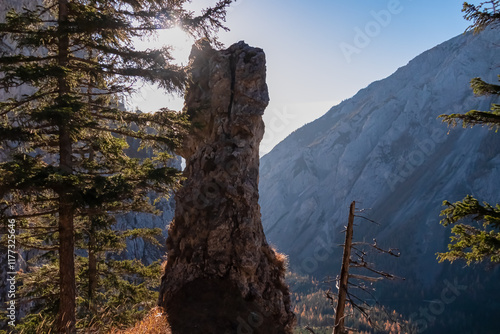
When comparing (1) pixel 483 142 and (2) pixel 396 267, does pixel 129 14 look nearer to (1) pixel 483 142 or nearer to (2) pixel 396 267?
(2) pixel 396 267

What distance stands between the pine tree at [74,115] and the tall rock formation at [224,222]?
80.6 inches

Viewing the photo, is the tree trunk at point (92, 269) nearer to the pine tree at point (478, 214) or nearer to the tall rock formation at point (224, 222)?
the tall rock formation at point (224, 222)

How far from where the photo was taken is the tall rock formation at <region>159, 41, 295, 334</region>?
12234 millimetres

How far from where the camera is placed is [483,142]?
17100cm

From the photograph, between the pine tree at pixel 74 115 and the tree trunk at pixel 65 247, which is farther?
the tree trunk at pixel 65 247

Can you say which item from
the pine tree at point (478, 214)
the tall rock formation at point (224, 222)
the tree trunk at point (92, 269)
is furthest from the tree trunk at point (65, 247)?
the pine tree at point (478, 214)

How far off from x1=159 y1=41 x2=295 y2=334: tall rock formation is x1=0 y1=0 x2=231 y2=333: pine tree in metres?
2.05

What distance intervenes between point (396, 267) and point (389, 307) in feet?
101

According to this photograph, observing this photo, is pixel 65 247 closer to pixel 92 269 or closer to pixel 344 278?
pixel 344 278

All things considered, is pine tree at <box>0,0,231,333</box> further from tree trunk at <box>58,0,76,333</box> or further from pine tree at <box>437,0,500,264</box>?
pine tree at <box>437,0,500,264</box>

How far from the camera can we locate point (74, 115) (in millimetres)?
8445

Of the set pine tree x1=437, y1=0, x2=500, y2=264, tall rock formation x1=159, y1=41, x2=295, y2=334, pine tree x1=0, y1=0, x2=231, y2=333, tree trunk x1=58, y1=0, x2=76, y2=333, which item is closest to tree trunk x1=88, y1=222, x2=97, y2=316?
tall rock formation x1=159, y1=41, x2=295, y2=334

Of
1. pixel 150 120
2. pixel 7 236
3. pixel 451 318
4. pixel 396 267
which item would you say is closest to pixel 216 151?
pixel 150 120

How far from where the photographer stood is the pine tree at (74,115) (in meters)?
7.82
